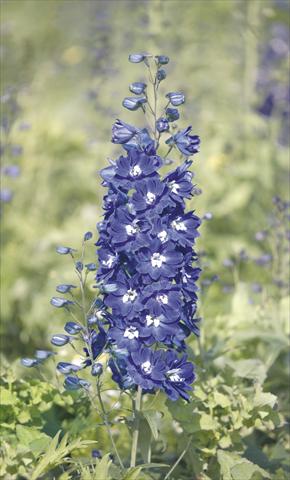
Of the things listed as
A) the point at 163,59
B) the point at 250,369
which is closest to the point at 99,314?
the point at 163,59

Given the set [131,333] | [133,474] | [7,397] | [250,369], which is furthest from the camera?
[250,369]

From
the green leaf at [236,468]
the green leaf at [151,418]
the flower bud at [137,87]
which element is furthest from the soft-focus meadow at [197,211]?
the flower bud at [137,87]

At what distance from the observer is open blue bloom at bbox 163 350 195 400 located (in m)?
2.49

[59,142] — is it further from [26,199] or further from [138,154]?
[138,154]

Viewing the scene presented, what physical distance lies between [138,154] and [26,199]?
159 inches

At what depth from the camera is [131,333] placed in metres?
2.45

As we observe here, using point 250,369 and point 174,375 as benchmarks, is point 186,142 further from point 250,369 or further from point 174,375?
point 250,369

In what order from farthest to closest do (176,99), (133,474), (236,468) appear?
(236,468) → (176,99) → (133,474)

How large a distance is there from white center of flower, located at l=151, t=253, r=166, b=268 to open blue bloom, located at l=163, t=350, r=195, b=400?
272 millimetres

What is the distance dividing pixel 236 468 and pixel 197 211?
Answer: 7.16 feet

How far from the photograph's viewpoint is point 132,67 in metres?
8.58

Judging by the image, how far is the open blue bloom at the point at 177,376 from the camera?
2.49 meters

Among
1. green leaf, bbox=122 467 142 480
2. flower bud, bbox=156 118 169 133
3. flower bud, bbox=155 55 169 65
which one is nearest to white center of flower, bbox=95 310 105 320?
green leaf, bbox=122 467 142 480

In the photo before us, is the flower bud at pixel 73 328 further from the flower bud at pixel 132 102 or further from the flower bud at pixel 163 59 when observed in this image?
the flower bud at pixel 163 59
